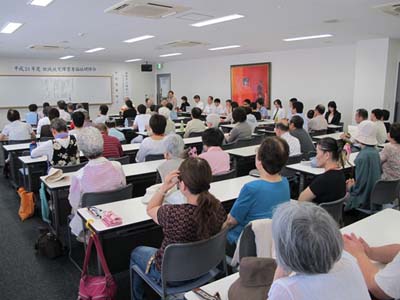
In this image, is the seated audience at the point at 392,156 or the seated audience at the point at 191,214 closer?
the seated audience at the point at 191,214

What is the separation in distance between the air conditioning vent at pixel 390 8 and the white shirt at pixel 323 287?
4697 mm

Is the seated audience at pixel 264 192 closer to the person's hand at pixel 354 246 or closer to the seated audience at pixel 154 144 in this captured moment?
the person's hand at pixel 354 246

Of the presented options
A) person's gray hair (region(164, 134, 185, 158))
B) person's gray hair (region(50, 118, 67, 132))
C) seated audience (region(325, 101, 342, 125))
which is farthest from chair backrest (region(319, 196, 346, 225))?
seated audience (region(325, 101, 342, 125))

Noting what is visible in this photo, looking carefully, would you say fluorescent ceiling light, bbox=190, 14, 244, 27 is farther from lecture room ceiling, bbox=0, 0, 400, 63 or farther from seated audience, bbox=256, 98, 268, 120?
seated audience, bbox=256, 98, 268, 120

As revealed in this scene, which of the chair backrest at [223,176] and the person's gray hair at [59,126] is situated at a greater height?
the person's gray hair at [59,126]

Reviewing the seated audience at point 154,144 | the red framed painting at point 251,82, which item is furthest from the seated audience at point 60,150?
the red framed painting at point 251,82

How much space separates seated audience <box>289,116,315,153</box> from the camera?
16.7ft

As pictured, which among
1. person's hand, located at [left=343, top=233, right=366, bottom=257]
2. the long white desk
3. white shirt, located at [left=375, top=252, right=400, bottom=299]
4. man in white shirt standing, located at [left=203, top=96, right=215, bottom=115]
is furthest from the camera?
man in white shirt standing, located at [left=203, top=96, right=215, bottom=115]

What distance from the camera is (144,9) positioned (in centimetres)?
476

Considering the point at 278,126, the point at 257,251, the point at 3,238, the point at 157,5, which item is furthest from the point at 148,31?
the point at 257,251

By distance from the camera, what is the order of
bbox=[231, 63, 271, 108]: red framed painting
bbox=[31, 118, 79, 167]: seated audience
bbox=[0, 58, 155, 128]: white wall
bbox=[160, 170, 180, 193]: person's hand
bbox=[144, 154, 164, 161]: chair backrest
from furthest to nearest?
bbox=[0, 58, 155, 128]: white wall, bbox=[231, 63, 271, 108]: red framed painting, bbox=[144, 154, 164, 161]: chair backrest, bbox=[31, 118, 79, 167]: seated audience, bbox=[160, 170, 180, 193]: person's hand

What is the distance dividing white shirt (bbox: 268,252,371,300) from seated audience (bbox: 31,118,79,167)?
11.0 ft

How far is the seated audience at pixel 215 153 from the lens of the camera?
12.0 ft

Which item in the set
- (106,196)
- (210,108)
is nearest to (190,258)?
(106,196)
